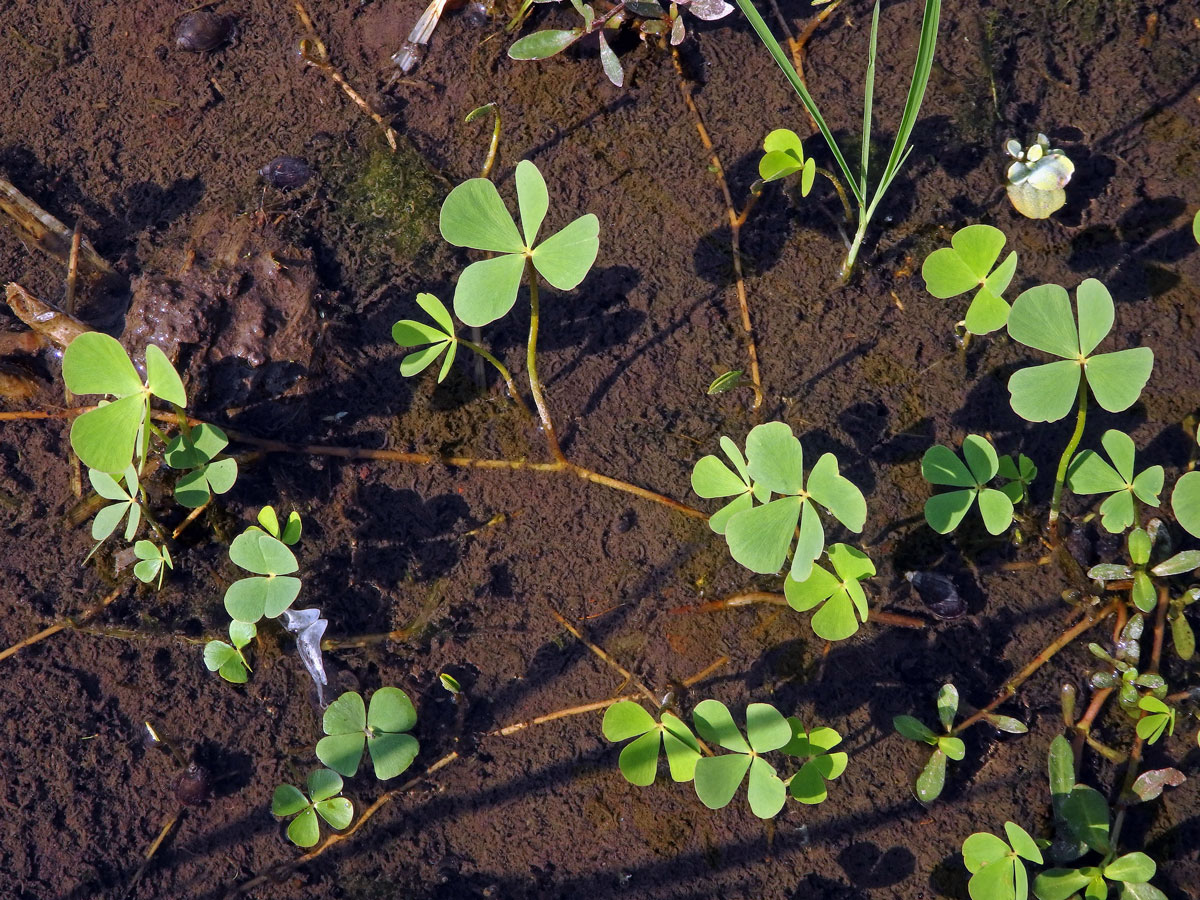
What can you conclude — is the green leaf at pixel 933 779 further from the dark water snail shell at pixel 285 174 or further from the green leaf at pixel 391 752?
the dark water snail shell at pixel 285 174

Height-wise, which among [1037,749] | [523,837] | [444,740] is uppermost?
[444,740]

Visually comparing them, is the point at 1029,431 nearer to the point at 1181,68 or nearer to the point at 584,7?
the point at 1181,68

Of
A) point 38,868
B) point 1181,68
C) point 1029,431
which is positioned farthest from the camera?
point 1181,68

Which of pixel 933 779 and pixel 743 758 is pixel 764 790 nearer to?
pixel 743 758

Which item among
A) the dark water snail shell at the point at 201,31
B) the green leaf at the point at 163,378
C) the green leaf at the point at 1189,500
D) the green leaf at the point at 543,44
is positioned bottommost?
the green leaf at the point at 1189,500

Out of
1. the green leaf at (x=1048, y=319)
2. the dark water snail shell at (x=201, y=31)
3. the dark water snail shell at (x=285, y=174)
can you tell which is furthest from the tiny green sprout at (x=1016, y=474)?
the dark water snail shell at (x=201, y=31)

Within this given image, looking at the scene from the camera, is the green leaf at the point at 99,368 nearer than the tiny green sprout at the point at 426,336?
Yes

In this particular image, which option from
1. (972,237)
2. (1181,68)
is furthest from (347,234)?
(1181,68)

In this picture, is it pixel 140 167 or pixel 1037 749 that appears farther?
pixel 140 167
